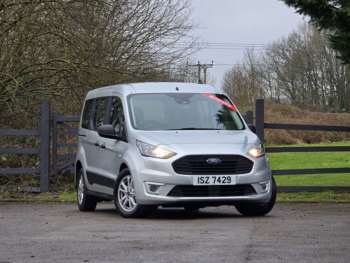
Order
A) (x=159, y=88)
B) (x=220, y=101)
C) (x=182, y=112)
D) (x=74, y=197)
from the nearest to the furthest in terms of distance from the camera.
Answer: (x=182, y=112) → (x=159, y=88) → (x=220, y=101) → (x=74, y=197)

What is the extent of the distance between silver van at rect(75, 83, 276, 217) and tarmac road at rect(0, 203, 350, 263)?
0.31m

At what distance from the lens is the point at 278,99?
71.1 meters

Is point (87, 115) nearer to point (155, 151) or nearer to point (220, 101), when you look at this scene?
point (220, 101)

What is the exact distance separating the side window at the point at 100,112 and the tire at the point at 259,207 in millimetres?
2625

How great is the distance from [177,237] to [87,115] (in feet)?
17.8

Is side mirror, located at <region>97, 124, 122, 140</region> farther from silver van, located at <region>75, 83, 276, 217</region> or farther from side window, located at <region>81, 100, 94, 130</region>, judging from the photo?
side window, located at <region>81, 100, 94, 130</region>

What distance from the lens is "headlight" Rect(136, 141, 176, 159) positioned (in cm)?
1127

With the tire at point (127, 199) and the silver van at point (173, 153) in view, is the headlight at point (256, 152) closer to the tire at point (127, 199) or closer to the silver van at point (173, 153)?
the silver van at point (173, 153)

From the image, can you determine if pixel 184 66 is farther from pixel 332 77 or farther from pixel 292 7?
pixel 332 77

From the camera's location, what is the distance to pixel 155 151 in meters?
11.4

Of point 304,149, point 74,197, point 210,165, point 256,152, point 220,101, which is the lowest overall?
point 74,197

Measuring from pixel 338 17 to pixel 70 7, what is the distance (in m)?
6.30

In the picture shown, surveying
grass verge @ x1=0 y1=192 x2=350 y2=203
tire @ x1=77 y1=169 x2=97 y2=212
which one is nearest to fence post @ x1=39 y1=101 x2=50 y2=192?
grass verge @ x1=0 y1=192 x2=350 y2=203

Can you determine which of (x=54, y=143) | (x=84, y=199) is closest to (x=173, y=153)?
(x=84, y=199)
